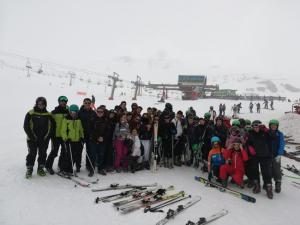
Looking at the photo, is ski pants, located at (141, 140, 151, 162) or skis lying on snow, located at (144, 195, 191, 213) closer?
skis lying on snow, located at (144, 195, 191, 213)

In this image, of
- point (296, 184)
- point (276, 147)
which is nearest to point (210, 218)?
point (276, 147)

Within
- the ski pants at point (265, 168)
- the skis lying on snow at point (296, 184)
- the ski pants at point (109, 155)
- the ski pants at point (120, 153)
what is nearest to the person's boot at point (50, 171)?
the ski pants at point (109, 155)

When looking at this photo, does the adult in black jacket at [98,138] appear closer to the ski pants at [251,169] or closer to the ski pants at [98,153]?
the ski pants at [98,153]

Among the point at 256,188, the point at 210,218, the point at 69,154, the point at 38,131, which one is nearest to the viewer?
the point at 210,218

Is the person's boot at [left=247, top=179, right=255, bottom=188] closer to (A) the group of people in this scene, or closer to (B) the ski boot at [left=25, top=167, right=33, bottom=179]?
(A) the group of people

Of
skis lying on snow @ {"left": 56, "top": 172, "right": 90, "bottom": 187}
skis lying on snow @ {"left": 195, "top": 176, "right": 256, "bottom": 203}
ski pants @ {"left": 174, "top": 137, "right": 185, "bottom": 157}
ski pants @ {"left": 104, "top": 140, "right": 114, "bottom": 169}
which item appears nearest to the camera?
skis lying on snow @ {"left": 195, "top": 176, "right": 256, "bottom": 203}

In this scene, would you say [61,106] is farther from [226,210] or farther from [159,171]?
[226,210]

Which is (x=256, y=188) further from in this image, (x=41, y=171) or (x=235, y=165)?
(x=41, y=171)

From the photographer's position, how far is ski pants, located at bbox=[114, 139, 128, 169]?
7787 mm

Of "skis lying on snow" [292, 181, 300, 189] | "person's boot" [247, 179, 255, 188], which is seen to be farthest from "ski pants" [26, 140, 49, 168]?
"skis lying on snow" [292, 181, 300, 189]

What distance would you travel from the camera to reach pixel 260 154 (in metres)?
7.04

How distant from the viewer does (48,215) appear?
16.0 feet

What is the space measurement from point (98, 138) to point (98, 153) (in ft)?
1.83

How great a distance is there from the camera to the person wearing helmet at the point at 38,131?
659cm
